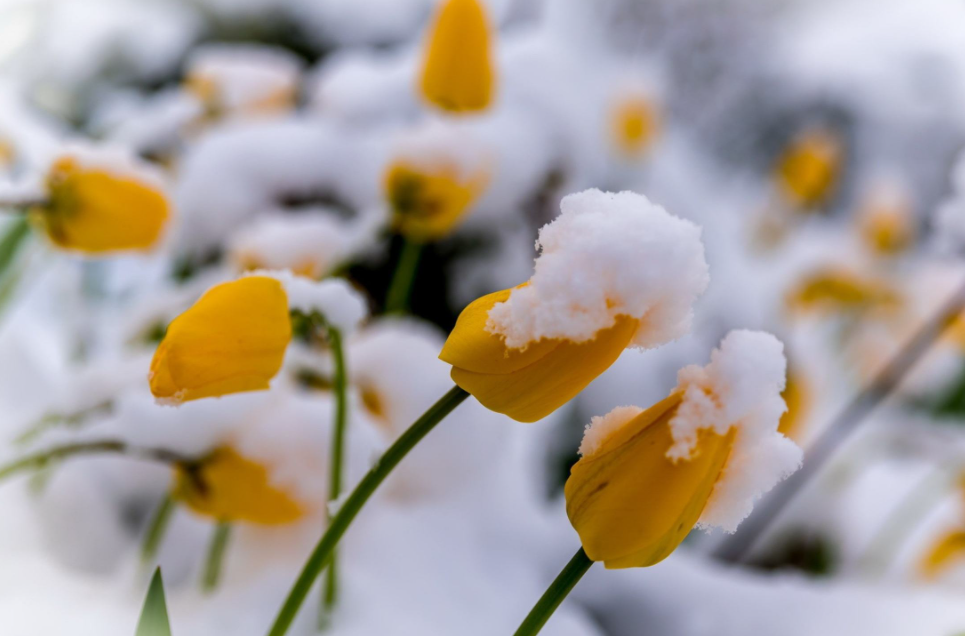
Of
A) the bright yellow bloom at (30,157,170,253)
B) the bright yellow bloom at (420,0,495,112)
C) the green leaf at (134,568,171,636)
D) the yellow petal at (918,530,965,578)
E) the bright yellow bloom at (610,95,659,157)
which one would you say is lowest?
the green leaf at (134,568,171,636)

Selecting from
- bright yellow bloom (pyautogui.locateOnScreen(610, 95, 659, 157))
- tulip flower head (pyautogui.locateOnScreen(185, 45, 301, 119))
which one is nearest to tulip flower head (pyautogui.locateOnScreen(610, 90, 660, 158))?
bright yellow bloom (pyautogui.locateOnScreen(610, 95, 659, 157))

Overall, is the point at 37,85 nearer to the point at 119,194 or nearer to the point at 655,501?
the point at 119,194

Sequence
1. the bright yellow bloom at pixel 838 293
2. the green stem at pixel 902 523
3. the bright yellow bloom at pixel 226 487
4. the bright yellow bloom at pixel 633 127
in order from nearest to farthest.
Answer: the bright yellow bloom at pixel 226 487 → the green stem at pixel 902 523 → the bright yellow bloom at pixel 838 293 → the bright yellow bloom at pixel 633 127

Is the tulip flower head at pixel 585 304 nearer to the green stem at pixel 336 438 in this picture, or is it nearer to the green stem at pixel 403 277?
the green stem at pixel 336 438

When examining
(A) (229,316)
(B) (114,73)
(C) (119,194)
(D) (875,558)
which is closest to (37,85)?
(B) (114,73)

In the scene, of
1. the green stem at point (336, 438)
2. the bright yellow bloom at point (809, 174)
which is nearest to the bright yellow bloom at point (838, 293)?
the bright yellow bloom at point (809, 174)

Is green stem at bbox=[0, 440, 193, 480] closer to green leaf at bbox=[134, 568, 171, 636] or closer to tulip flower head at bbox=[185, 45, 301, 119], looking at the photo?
green leaf at bbox=[134, 568, 171, 636]
